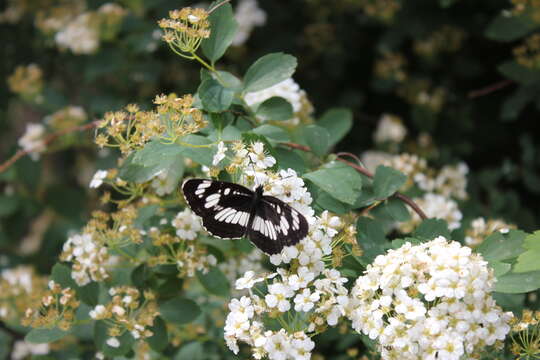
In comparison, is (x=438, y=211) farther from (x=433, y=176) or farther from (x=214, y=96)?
(x=214, y=96)

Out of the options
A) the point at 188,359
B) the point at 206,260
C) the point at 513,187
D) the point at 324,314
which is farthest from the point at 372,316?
the point at 513,187

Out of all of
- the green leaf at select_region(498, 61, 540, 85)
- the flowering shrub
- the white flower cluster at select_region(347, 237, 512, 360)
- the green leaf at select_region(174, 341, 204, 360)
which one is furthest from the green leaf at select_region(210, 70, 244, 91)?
the green leaf at select_region(498, 61, 540, 85)

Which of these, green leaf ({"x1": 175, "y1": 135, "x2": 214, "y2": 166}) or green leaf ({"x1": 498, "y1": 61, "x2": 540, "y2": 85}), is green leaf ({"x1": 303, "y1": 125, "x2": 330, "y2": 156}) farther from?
green leaf ({"x1": 498, "y1": 61, "x2": 540, "y2": 85})

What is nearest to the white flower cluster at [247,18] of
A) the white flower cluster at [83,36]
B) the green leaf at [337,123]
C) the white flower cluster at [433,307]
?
the white flower cluster at [83,36]

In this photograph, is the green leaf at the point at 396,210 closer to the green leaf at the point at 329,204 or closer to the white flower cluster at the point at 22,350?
the green leaf at the point at 329,204

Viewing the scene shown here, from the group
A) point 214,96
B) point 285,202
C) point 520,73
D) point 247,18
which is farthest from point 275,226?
point 247,18

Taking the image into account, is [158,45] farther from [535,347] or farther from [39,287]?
[535,347]
